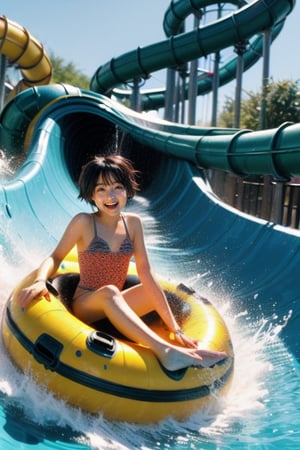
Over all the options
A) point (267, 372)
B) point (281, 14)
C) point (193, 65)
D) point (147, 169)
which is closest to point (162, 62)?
point (193, 65)

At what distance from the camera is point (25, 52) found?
12930 mm

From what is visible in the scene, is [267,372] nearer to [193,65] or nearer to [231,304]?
[231,304]

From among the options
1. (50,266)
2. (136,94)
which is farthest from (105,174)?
(136,94)

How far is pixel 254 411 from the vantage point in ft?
7.23

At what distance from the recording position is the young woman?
2115 millimetres

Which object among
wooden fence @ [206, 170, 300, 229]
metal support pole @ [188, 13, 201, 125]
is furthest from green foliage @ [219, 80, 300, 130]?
wooden fence @ [206, 170, 300, 229]

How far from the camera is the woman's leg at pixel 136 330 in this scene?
1.94m

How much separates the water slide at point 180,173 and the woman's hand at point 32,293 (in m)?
1.32

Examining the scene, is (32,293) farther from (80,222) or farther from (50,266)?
(80,222)

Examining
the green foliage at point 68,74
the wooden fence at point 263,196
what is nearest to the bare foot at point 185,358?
the wooden fence at point 263,196

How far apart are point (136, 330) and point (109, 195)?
0.54m

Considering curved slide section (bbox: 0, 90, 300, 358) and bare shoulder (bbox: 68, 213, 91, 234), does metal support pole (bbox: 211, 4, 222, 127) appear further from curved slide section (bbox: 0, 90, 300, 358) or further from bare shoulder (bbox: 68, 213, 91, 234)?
bare shoulder (bbox: 68, 213, 91, 234)

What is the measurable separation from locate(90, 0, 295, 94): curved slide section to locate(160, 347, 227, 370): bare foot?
9.68 meters

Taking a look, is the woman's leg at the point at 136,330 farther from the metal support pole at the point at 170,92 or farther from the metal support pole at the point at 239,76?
the metal support pole at the point at 170,92
